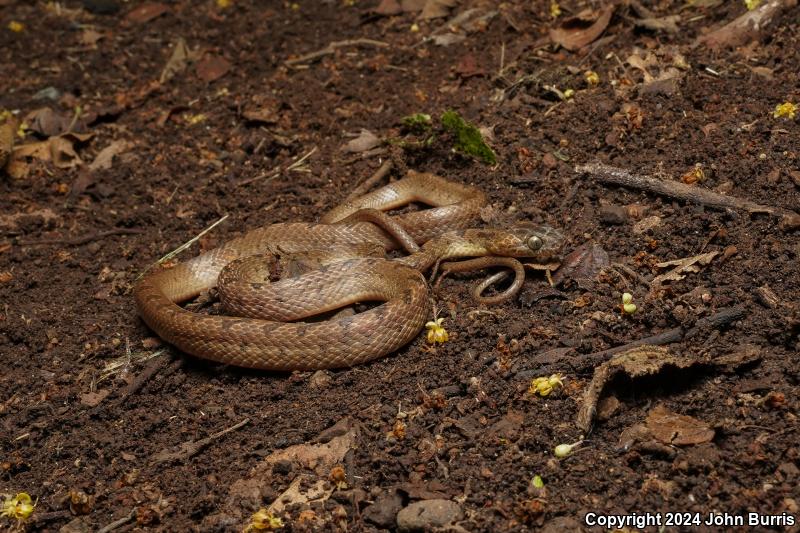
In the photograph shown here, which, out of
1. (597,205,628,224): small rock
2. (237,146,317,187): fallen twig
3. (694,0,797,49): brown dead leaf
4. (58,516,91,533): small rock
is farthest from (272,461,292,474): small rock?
(694,0,797,49): brown dead leaf

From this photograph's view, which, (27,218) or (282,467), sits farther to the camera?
(27,218)

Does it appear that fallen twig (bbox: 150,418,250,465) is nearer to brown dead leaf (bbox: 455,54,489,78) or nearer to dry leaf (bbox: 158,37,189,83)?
brown dead leaf (bbox: 455,54,489,78)

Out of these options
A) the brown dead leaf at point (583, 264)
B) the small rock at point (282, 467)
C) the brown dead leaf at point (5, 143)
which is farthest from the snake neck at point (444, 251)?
the brown dead leaf at point (5, 143)

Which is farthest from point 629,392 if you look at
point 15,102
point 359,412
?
point 15,102

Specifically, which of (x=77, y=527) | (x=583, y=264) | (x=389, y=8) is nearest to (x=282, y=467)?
(x=77, y=527)

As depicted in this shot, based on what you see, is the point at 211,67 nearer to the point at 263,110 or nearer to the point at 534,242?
the point at 263,110

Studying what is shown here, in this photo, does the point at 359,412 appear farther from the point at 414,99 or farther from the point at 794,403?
the point at 414,99
